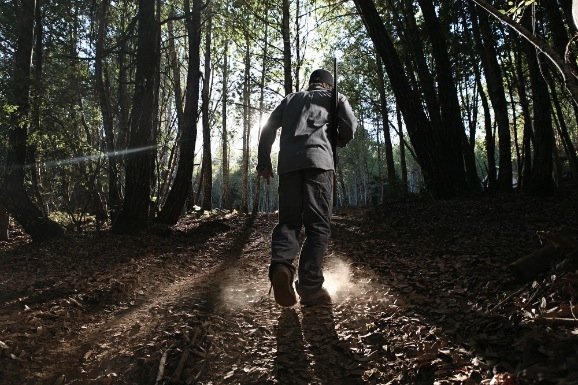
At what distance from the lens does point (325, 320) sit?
339cm

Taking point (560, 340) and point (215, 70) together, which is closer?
point (560, 340)

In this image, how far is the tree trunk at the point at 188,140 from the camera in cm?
977

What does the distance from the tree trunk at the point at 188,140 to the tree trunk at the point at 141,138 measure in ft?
5.06

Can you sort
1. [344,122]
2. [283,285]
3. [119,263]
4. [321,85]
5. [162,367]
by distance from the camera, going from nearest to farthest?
[162,367], [283,285], [344,122], [321,85], [119,263]

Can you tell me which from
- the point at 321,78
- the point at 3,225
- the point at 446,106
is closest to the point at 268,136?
the point at 321,78

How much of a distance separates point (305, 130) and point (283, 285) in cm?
145

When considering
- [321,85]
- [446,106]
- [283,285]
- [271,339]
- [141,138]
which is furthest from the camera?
[446,106]

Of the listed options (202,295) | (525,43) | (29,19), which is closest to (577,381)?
(202,295)

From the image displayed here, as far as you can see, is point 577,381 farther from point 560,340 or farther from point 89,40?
point 89,40

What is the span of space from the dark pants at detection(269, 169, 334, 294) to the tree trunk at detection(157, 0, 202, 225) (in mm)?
6532

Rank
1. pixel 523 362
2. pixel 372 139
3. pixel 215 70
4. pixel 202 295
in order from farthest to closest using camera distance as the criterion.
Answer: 1. pixel 372 139
2. pixel 215 70
3. pixel 202 295
4. pixel 523 362

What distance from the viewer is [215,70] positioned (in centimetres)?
2275

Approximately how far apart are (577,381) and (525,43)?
8.99m

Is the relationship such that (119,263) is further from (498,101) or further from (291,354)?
(498,101)
